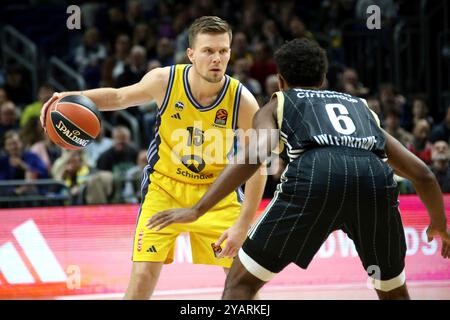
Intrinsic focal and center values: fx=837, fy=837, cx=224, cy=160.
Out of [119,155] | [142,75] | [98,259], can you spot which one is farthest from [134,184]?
[142,75]

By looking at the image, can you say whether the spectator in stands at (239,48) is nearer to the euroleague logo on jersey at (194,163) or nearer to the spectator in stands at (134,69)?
the spectator in stands at (134,69)

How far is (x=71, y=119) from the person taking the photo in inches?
209

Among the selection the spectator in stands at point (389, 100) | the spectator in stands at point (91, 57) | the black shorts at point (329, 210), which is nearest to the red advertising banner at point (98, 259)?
the spectator in stands at point (389, 100)

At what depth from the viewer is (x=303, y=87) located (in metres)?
4.39

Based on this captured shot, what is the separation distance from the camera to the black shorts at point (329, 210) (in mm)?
4055

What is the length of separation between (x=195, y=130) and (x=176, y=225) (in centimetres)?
63

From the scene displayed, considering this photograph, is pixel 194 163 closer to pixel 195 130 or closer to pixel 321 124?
pixel 195 130

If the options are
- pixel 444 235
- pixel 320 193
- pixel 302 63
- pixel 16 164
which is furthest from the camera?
pixel 16 164

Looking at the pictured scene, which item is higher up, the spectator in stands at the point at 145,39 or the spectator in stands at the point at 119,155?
the spectator in stands at the point at 145,39

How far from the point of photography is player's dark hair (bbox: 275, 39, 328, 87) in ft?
14.2

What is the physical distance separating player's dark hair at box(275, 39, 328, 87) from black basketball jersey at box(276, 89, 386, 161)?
0.33 feet

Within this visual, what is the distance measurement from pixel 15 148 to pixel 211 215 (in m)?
4.84

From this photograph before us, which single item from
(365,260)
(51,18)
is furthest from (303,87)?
(51,18)

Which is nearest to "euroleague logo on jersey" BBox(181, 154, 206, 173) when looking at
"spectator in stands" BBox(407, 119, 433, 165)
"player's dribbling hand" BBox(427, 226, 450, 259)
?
"player's dribbling hand" BBox(427, 226, 450, 259)
